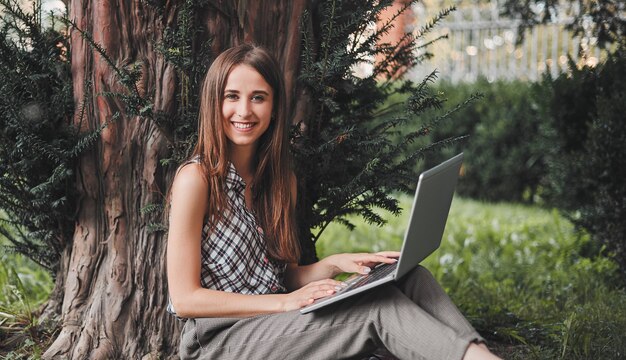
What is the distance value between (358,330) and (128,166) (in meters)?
1.12

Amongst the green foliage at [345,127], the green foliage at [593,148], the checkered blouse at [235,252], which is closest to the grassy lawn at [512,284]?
the green foliage at [593,148]

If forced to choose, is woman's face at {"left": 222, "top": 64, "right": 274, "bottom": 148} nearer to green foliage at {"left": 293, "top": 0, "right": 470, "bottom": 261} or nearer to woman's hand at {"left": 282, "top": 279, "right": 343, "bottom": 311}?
green foliage at {"left": 293, "top": 0, "right": 470, "bottom": 261}

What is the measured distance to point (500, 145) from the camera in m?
8.91

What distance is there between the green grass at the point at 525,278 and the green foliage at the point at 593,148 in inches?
13.0

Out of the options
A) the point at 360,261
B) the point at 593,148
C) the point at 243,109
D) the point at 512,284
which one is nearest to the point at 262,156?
the point at 243,109

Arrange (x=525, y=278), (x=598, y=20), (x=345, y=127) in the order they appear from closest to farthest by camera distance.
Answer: (x=345, y=127) → (x=598, y=20) → (x=525, y=278)

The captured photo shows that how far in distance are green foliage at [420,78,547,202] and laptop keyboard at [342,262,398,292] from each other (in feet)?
19.9

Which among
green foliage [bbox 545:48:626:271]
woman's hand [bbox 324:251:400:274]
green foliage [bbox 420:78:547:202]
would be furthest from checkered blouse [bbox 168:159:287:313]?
green foliage [bbox 420:78:547:202]

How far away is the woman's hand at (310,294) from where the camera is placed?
2420mm

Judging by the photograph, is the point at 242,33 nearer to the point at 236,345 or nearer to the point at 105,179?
the point at 105,179

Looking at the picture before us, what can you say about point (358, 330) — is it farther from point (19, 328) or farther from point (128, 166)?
point (19, 328)

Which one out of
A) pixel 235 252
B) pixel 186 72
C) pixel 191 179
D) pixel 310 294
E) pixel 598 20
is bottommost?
pixel 310 294

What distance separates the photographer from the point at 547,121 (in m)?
5.64

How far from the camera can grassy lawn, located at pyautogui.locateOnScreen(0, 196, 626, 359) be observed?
130 inches
